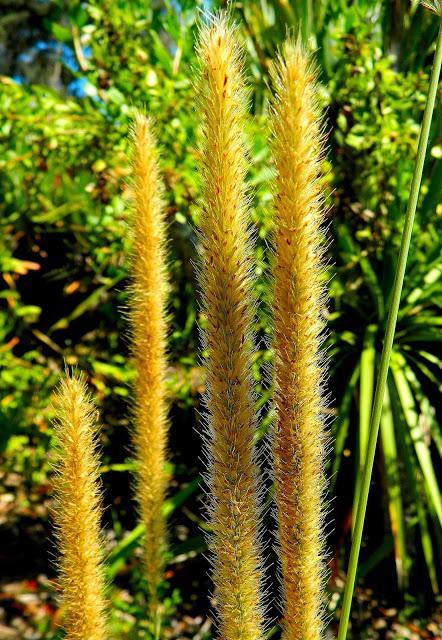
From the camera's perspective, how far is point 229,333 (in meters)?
0.66

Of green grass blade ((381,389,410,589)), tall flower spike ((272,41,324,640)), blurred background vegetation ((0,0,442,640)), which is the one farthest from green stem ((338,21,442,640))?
green grass blade ((381,389,410,589))

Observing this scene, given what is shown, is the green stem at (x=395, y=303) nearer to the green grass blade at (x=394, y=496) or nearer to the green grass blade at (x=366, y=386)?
the green grass blade at (x=366, y=386)

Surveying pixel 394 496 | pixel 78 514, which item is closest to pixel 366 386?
pixel 394 496

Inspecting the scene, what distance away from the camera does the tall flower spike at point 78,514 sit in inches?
28.8

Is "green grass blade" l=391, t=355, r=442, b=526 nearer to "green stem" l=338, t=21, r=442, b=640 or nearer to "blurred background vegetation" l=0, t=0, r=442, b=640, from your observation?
"blurred background vegetation" l=0, t=0, r=442, b=640

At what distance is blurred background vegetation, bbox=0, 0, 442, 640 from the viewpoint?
255 centimetres

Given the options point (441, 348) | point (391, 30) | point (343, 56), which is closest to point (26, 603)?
point (441, 348)

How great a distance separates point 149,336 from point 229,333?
344 millimetres

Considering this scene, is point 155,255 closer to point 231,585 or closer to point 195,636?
point 231,585

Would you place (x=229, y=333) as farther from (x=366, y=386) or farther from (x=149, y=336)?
(x=366, y=386)

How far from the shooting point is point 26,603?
2703 mm

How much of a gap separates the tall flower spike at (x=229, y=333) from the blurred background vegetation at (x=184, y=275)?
1603 millimetres

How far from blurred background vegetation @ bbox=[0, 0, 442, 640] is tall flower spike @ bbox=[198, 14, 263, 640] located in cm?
A: 160

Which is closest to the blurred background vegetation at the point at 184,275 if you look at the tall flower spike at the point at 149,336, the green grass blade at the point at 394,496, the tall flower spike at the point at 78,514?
the green grass blade at the point at 394,496
